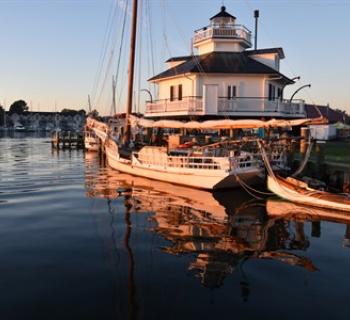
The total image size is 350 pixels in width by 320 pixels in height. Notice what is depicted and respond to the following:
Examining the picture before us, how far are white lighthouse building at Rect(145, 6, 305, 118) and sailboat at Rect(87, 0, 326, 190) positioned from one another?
97 millimetres

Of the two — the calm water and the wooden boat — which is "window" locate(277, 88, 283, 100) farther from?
the wooden boat

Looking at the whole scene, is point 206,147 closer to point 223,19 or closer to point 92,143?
point 223,19

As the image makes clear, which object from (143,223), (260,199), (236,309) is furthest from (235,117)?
(236,309)

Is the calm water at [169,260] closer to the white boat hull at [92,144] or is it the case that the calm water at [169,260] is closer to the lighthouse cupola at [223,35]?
the lighthouse cupola at [223,35]

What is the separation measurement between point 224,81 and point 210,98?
3054 mm

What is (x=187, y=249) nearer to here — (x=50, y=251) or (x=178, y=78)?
(x=50, y=251)

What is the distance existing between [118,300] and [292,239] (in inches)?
274

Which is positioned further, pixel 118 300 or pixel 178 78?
pixel 178 78

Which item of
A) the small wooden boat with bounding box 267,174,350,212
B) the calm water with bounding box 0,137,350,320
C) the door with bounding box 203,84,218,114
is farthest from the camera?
the door with bounding box 203,84,218,114

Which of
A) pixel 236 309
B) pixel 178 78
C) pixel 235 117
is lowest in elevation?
pixel 236 309

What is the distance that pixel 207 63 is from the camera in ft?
113

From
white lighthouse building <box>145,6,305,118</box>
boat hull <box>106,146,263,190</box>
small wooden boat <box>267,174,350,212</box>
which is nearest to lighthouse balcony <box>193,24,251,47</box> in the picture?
white lighthouse building <box>145,6,305,118</box>

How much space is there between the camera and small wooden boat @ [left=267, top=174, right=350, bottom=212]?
639 inches

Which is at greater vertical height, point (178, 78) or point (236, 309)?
point (178, 78)
